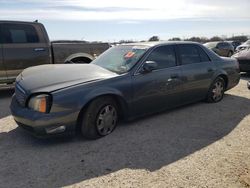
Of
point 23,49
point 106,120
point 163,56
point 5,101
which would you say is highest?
point 23,49

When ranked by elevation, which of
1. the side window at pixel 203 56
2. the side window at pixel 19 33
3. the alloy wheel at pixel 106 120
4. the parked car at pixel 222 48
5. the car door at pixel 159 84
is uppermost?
the side window at pixel 19 33

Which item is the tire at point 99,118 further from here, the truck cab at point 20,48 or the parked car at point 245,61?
the parked car at point 245,61

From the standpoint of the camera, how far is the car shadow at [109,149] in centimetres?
401

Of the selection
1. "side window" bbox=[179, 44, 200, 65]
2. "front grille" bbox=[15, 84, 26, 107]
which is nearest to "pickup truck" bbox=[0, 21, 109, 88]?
"front grille" bbox=[15, 84, 26, 107]

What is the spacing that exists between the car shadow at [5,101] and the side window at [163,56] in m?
3.19

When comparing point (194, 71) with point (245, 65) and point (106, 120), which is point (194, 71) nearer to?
point (106, 120)

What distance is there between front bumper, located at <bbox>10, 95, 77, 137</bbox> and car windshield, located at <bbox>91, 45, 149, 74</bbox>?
1324 mm

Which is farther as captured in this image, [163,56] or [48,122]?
[163,56]

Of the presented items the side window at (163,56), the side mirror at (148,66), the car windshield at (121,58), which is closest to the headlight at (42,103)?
the car windshield at (121,58)

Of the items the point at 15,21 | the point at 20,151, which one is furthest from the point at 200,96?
the point at 15,21

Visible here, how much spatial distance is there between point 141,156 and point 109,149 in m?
0.52

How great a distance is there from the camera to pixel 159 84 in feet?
19.6

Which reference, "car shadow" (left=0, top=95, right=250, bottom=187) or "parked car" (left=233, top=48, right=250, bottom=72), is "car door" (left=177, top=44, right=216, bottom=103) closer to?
"car shadow" (left=0, top=95, right=250, bottom=187)

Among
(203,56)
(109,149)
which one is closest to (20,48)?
(203,56)
